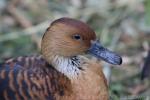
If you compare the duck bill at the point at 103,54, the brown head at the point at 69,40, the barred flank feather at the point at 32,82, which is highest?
the brown head at the point at 69,40

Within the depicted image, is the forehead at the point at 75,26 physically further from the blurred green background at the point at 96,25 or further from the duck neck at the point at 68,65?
the blurred green background at the point at 96,25

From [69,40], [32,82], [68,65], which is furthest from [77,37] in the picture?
[32,82]

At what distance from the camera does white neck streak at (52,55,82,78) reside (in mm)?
3635

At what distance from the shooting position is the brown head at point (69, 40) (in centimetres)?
353

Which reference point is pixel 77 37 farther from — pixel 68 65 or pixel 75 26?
pixel 68 65

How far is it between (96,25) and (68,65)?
188 cm

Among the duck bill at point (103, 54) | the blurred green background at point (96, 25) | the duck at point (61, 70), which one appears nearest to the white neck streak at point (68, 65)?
the duck at point (61, 70)

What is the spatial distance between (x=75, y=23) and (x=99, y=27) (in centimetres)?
195

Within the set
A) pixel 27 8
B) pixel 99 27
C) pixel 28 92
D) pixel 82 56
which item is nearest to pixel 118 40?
pixel 99 27

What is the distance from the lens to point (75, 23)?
3.52 metres

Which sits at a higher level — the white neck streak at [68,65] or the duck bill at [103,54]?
the duck bill at [103,54]

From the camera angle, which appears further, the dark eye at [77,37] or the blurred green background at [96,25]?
the blurred green background at [96,25]

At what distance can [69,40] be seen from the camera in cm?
359

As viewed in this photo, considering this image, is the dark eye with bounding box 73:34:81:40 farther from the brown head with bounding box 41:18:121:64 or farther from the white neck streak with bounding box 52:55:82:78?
the white neck streak with bounding box 52:55:82:78
